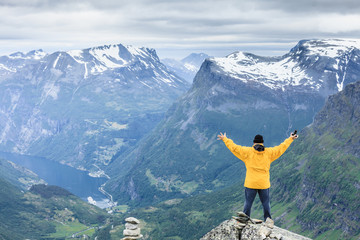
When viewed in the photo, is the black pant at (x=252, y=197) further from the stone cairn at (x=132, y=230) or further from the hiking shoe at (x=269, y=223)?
the stone cairn at (x=132, y=230)

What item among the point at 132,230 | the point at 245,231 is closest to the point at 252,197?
the point at 245,231

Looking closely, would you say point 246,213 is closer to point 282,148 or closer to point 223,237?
point 223,237

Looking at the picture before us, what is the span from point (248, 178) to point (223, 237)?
17.1 feet

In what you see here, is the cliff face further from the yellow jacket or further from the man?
the yellow jacket

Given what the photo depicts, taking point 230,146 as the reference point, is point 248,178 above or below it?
below

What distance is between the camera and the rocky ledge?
27.7 m

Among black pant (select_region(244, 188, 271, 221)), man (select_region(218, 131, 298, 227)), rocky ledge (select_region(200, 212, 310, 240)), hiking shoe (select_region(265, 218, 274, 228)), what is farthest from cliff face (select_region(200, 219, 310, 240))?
man (select_region(218, 131, 298, 227))

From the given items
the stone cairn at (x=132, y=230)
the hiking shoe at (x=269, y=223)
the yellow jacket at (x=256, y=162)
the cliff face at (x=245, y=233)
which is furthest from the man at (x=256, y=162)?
the stone cairn at (x=132, y=230)

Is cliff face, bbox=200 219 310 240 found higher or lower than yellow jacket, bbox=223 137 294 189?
lower

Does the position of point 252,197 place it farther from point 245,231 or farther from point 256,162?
point 245,231

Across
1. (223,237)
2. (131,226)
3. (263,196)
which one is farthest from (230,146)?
(131,226)

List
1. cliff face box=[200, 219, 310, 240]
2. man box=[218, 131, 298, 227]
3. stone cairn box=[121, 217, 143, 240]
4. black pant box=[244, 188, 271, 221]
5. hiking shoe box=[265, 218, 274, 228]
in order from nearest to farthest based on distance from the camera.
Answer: stone cairn box=[121, 217, 143, 240]
cliff face box=[200, 219, 310, 240]
hiking shoe box=[265, 218, 274, 228]
man box=[218, 131, 298, 227]
black pant box=[244, 188, 271, 221]

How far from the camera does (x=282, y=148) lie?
32156 mm

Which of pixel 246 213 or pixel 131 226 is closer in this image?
pixel 131 226
